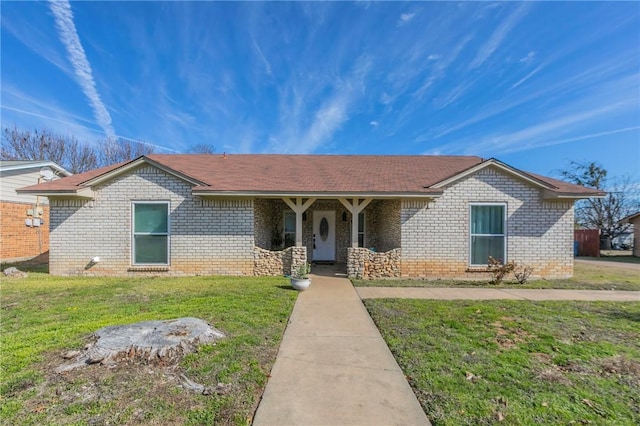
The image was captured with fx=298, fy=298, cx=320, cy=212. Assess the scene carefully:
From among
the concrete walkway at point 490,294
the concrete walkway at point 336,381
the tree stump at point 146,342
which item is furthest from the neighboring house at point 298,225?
the tree stump at point 146,342

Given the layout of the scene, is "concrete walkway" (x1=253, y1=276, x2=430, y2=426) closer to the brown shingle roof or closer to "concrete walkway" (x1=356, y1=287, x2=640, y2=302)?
"concrete walkway" (x1=356, y1=287, x2=640, y2=302)

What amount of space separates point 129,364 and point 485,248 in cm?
996

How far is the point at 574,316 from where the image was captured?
5668 mm

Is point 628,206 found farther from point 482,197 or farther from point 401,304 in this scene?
point 401,304

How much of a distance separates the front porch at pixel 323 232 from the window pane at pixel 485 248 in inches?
97.3

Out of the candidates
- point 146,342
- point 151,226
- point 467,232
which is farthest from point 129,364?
point 467,232

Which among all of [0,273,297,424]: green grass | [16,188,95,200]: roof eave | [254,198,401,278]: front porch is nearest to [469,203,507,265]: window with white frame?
[254,198,401,278]: front porch

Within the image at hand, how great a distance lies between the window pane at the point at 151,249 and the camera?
9688 millimetres

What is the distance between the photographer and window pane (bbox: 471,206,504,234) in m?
9.80

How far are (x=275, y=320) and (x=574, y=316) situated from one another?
563 cm

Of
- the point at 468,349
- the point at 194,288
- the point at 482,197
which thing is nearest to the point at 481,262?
the point at 482,197

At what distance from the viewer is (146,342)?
3.81 meters

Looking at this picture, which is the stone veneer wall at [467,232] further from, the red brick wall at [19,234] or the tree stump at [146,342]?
the red brick wall at [19,234]

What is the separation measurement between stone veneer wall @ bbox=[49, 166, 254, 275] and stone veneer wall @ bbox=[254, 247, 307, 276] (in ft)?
0.87
